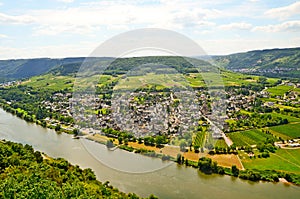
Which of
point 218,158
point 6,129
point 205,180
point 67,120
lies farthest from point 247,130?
point 6,129

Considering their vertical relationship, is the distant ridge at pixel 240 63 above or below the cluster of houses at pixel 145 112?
above

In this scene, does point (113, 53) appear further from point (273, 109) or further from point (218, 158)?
point (273, 109)

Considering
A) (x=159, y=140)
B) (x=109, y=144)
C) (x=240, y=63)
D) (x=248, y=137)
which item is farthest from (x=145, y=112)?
(x=240, y=63)

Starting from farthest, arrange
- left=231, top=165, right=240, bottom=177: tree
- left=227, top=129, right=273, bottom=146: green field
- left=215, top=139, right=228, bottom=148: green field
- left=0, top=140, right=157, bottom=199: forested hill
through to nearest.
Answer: left=227, top=129, right=273, bottom=146: green field < left=215, top=139, right=228, bottom=148: green field < left=231, top=165, right=240, bottom=177: tree < left=0, top=140, right=157, bottom=199: forested hill

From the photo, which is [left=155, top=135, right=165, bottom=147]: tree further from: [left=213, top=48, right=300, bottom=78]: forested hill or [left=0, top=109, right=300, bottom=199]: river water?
[left=213, top=48, right=300, bottom=78]: forested hill

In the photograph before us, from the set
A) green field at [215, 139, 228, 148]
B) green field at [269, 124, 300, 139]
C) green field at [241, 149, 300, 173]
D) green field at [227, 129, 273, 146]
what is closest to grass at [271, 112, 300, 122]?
green field at [269, 124, 300, 139]

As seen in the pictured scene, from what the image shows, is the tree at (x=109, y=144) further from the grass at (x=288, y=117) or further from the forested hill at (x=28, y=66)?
the forested hill at (x=28, y=66)

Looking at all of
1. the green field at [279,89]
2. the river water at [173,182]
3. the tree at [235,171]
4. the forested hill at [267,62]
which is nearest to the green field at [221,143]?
the tree at [235,171]
